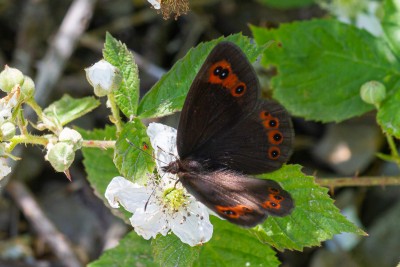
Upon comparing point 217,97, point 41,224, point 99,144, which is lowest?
point 41,224

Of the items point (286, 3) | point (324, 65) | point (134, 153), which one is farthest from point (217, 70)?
point (286, 3)

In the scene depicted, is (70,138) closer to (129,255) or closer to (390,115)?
(129,255)

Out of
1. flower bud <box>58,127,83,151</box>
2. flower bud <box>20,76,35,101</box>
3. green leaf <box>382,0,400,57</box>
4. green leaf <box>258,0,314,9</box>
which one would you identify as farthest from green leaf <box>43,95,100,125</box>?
green leaf <box>258,0,314,9</box>

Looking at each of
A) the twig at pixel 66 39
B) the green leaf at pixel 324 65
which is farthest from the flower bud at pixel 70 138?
the twig at pixel 66 39

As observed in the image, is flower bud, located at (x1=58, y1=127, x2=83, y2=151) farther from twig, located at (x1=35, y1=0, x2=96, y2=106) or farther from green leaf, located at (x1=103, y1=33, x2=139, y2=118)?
twig, located at (x1=35, y1=0, x2=96, y2=106)

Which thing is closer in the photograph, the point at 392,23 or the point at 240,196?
the point at 240,196

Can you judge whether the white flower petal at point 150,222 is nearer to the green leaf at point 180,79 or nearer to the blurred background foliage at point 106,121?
the green leaf at point 180,79
